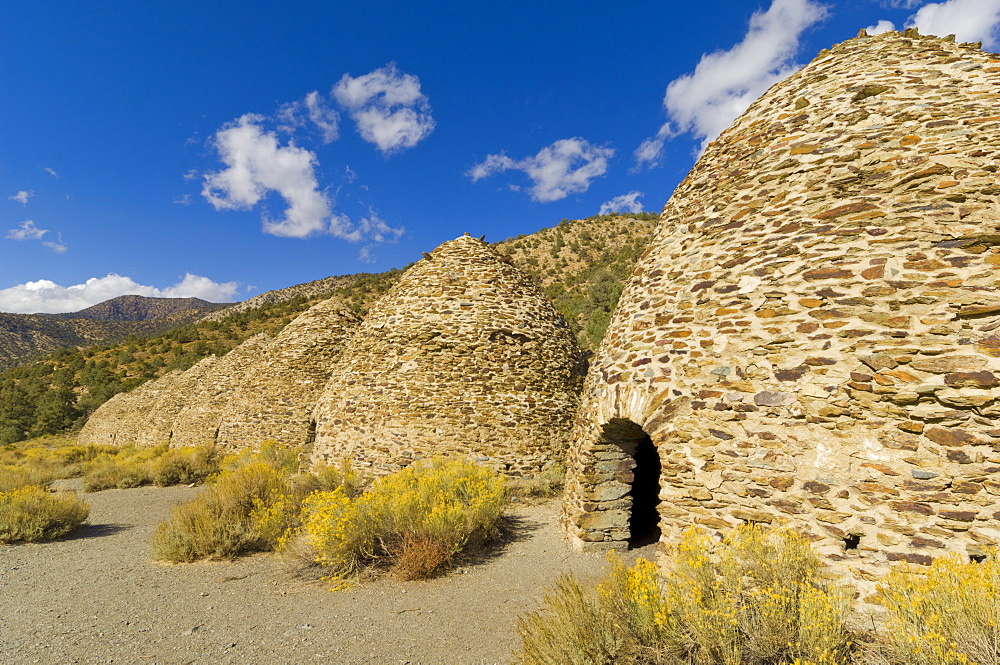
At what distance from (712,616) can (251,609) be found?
4748mm

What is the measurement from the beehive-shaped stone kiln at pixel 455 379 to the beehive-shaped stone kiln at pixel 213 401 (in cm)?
895

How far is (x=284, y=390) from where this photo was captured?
14859 millimetres

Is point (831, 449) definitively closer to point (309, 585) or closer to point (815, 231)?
point (815, 231)

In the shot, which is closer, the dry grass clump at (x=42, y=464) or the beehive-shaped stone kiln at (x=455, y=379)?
the beehive-shaped stone kiln at (x=455, y=379)

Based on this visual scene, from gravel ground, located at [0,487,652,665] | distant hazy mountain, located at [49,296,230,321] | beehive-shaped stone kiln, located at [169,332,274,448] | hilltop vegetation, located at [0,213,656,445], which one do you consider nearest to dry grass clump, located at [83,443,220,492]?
beehive-shaped stone kiln, located at [169,332,274,448]

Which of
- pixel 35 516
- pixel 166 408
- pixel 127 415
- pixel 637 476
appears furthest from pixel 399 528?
pixel 127 415

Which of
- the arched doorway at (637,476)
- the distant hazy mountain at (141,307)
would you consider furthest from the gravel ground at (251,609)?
the distant hazy mountain at (141,307)

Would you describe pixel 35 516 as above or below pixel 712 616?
below

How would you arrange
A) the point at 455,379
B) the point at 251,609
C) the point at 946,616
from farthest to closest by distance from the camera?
the point at 455,379, the point at 251,609, the point at 946,616

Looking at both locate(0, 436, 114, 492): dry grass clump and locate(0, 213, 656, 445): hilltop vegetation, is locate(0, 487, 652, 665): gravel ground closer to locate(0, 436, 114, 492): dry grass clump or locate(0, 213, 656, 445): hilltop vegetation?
locate(0, 436, 114, 492): dry grass clump

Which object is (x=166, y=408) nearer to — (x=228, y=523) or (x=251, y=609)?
(x=228, y=523)

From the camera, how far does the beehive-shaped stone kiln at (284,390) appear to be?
14727 millimetres

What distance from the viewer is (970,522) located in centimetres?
335

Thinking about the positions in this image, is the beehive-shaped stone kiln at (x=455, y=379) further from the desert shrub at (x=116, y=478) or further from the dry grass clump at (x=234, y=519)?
the desert shrub at (x=116, y=478)
